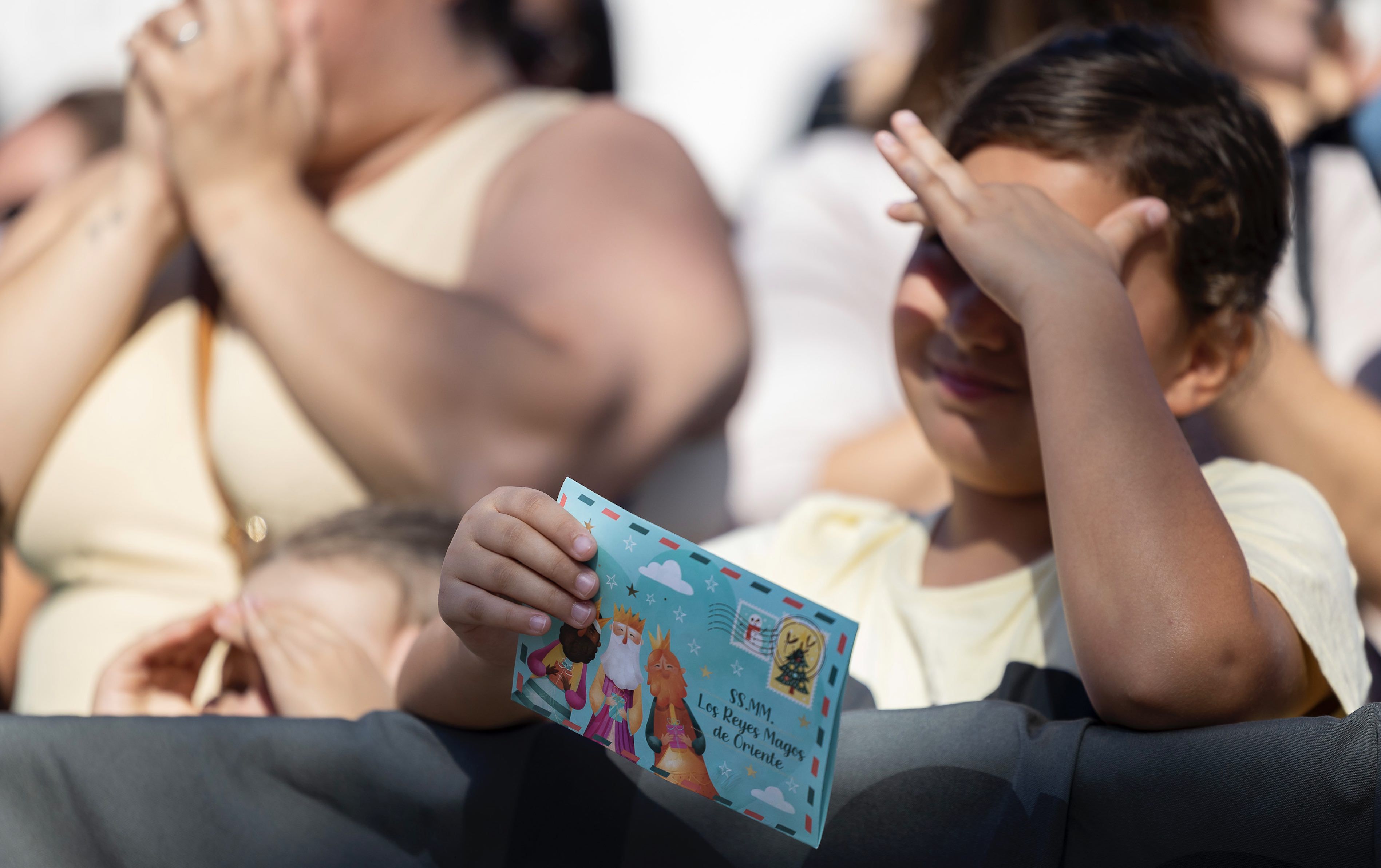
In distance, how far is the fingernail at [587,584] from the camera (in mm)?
654

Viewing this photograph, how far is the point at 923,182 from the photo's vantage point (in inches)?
35.3

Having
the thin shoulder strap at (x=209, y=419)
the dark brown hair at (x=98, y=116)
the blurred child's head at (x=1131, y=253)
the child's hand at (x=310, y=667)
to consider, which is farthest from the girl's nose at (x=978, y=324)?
the dark brown hair at (x=98, y=116)

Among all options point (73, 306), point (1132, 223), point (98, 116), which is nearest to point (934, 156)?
point (1132, 223)

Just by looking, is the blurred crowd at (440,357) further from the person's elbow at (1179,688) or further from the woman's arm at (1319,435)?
the person's elbow at (1179,688)

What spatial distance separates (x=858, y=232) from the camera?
180cm

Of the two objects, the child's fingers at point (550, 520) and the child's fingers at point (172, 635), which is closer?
the child's fingers at point (550, 520)

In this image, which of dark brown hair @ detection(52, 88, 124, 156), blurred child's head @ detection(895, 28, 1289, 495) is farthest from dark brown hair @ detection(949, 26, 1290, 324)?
dark brown hair @ detection(52, 88, 124, 156)

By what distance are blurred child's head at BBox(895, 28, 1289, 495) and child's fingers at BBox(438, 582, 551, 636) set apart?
0.41m

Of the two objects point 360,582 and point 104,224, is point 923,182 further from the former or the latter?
point 104,224

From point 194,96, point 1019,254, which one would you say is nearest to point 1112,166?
point 1019,254

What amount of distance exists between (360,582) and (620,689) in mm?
511

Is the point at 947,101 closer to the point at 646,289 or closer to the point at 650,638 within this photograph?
the point at 646,289

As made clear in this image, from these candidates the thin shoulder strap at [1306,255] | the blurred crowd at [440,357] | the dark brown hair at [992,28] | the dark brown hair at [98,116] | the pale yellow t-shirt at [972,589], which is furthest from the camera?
the dark brown hair at [98,116]

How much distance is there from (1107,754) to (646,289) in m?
0.81
